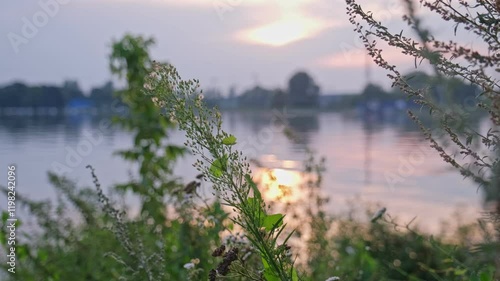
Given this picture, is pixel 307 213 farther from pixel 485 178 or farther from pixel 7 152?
pixel 7 152

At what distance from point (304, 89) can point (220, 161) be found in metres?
6.56

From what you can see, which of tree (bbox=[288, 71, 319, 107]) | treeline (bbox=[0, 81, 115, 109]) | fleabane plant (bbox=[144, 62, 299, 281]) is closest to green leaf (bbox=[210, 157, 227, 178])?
fleabane plant (bbox=[144, 62, 299, 281])

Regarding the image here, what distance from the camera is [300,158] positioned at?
453 centimetres

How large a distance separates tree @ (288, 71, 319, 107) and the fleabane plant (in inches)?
245

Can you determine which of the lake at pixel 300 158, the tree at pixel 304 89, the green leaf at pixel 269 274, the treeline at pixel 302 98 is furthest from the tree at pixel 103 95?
the green leaf at pixel 269 274

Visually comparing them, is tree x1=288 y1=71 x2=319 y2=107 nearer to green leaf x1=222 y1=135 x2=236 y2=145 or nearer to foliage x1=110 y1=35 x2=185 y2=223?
foliage x1=110 y1=35 x2=185 y2=223

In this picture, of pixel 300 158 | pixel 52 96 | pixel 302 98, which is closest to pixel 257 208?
pixel 300 158

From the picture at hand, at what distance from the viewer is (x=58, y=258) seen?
446 cm

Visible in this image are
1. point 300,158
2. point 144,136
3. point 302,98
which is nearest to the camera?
point 300,158

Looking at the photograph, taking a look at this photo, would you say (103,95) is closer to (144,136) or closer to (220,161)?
(144,136)

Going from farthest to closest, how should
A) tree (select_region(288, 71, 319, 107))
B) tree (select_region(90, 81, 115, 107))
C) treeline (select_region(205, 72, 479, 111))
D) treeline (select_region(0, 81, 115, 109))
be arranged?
tree (select_region(288, 71, 319, 107)), treeline (select_region(0, 81, 115, 109)), tree (select_region(90, 81, 115, 107)), treeline (select_region(205, 72, 479, 111))

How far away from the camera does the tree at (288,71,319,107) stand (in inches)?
307

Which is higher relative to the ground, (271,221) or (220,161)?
(220,161)

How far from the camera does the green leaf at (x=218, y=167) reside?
4.65 feet
